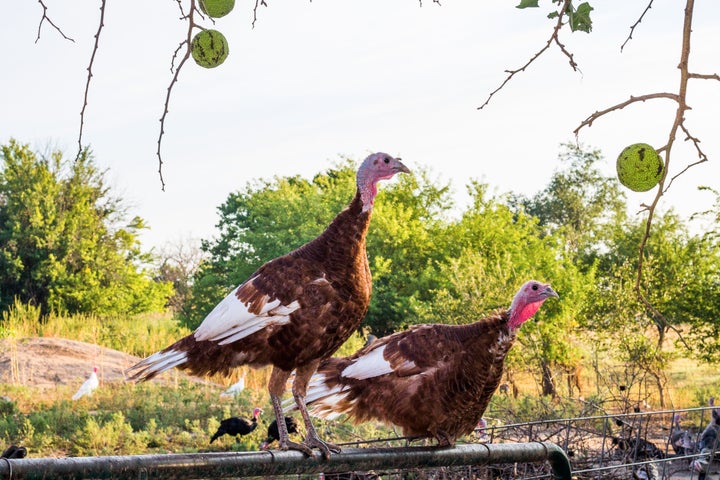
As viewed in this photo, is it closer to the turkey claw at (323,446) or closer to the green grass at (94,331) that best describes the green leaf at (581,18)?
the turkey claw at (323,446)

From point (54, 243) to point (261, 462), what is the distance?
21450 millimetres

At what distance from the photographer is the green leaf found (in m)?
1.26

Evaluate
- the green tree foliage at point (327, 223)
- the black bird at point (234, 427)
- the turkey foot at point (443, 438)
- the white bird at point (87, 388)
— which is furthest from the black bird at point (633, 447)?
the green tree foliage at point (327, 223)

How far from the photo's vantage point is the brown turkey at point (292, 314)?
236 cm

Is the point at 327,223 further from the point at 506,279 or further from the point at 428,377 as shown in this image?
the point at 428,377

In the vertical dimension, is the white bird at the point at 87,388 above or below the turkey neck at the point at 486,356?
below

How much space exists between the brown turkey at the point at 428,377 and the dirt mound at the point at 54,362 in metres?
9.42

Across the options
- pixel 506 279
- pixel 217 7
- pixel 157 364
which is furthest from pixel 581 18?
pixel 506 279

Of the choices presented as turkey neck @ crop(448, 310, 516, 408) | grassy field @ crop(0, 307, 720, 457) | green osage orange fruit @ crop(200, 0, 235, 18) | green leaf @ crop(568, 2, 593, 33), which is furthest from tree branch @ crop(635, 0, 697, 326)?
grassy field @ crop(0, 307, 720, 457)

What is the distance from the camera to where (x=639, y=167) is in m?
1.14

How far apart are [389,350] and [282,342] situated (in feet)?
3.88

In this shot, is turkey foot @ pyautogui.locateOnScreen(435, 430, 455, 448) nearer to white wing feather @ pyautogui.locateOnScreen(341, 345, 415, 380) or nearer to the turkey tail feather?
white wing feather @ pyautogui.locateOnScreen(341, 345, 415, 380)

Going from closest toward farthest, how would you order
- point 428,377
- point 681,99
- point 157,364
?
point 681,99, point 157,364, point 428,377

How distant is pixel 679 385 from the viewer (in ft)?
52.3
